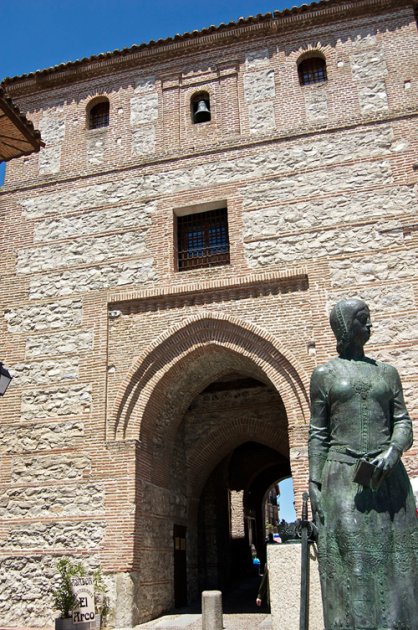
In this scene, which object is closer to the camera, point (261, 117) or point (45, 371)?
point (45, 371)

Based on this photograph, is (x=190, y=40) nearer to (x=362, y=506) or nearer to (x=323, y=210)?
(x=323, y=210)

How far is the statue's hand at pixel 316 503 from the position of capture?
129 inches

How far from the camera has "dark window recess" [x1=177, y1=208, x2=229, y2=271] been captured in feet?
36.6

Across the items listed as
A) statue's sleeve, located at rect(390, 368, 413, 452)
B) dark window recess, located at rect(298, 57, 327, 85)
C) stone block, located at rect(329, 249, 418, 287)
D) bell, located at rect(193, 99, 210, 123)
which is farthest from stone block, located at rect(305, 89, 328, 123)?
statue's sleeve, located at rect(390, 368, 413, 452)

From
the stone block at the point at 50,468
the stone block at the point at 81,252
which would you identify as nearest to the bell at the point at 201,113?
the stone block at the point at 81,252

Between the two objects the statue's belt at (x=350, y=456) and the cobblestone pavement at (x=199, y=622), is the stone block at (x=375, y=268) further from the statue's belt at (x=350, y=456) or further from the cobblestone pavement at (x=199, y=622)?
the statue's belt at (x=350, y=456)

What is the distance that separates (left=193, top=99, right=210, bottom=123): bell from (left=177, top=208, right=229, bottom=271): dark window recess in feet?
6.39

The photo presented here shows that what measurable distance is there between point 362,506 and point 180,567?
9.40 metres

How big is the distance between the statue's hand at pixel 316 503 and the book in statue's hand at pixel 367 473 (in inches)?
13.4

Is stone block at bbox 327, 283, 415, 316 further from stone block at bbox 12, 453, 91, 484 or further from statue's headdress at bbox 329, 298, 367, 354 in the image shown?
statue's headdress at bbox 329, 298, 367, 354

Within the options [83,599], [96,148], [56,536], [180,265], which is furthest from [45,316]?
[83,599]

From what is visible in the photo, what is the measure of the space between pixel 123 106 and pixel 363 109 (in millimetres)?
4751

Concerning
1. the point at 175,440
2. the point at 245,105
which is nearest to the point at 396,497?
the point at 175,440

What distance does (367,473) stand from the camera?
302 cm
